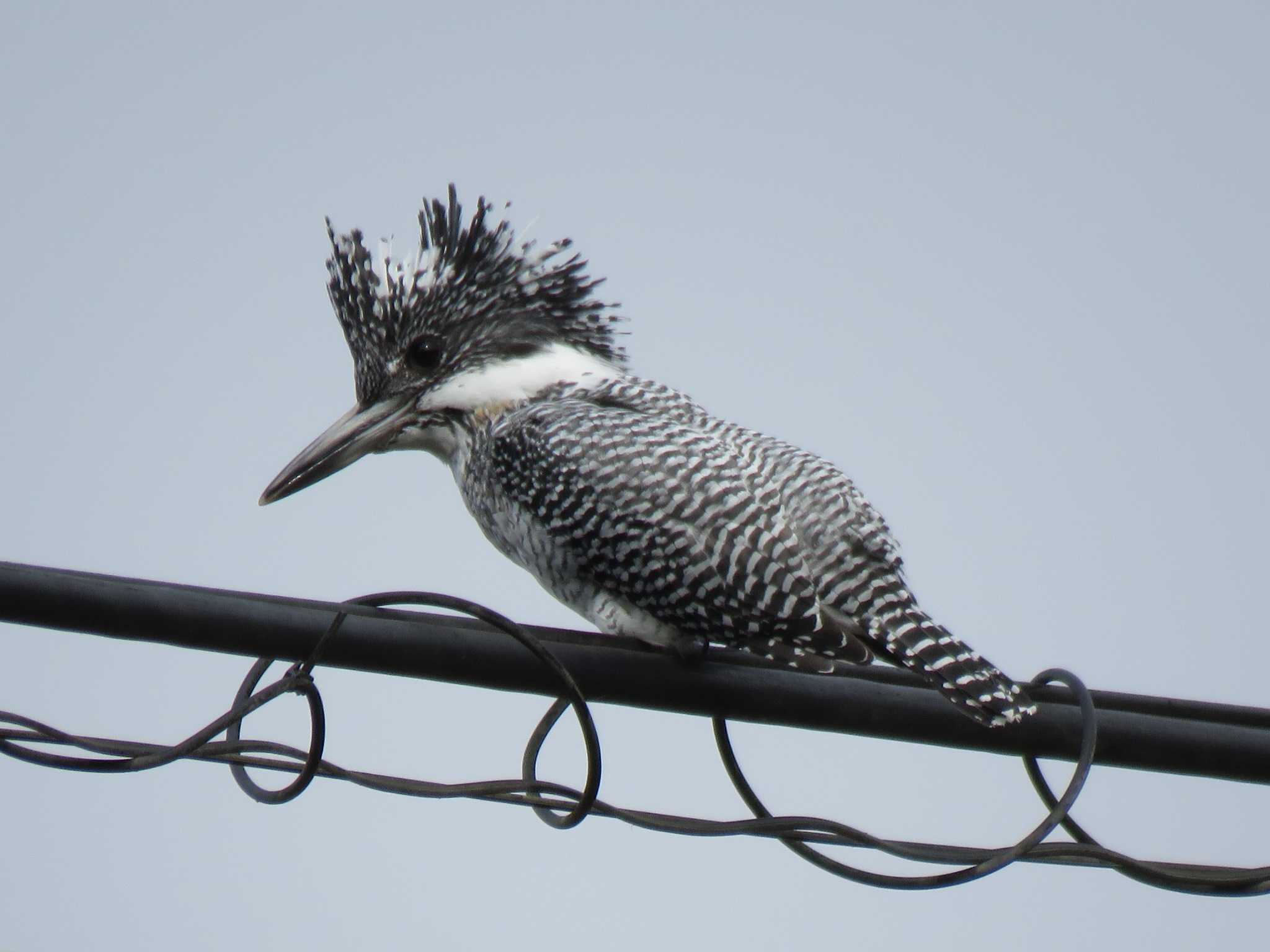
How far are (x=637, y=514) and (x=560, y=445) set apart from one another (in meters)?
0.28

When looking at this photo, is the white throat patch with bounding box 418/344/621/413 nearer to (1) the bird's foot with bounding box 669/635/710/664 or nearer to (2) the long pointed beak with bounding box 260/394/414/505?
(2) the long pointed beak with bounding box 260/394/414/505

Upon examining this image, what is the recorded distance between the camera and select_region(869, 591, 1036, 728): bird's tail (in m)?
2.60

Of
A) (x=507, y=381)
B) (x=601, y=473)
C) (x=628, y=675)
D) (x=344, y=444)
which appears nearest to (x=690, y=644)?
(x=601, y=473)

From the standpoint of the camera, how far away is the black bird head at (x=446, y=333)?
12.5ft

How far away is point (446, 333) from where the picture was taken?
396cm

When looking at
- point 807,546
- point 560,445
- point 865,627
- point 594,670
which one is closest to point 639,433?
point 560,445

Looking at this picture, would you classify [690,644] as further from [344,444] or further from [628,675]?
[344,444]

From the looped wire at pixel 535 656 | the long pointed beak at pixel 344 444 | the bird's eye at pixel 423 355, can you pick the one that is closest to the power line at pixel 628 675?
the looped wire at pixel 535 656

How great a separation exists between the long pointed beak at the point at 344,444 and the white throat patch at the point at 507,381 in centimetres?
8

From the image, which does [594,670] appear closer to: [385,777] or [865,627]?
[385,777]

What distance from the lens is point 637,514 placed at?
3137 millimetres

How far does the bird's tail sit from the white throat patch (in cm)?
107

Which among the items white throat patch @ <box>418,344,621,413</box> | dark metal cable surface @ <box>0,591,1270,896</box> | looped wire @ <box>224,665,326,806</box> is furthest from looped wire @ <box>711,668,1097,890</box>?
white throat patch @ <box>418,344,621,413</box>

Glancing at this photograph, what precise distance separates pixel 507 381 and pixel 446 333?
0.24 meters
